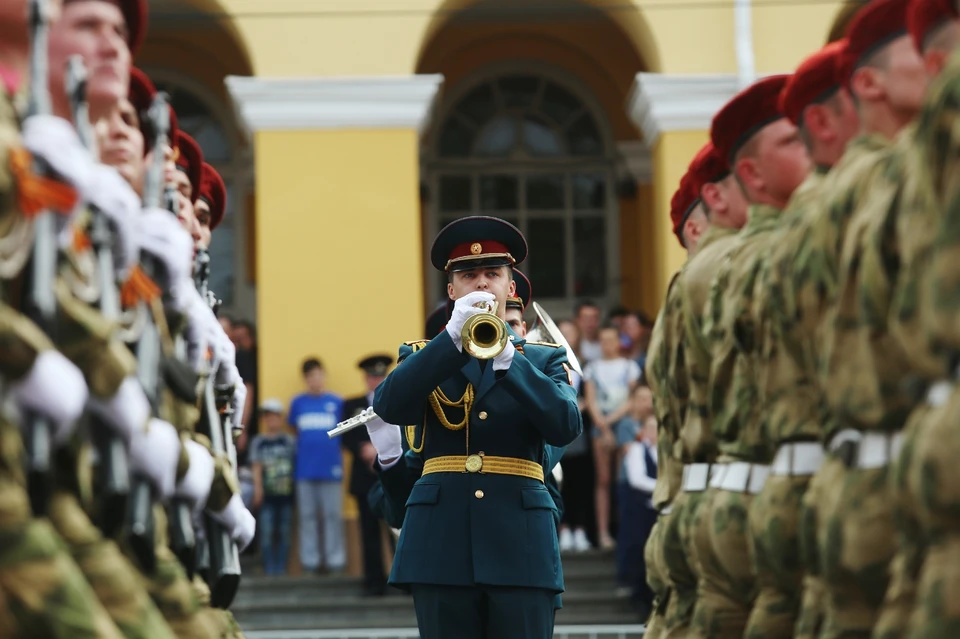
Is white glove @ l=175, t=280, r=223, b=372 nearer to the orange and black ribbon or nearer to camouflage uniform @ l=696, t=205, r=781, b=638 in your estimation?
the orange and black ribbon

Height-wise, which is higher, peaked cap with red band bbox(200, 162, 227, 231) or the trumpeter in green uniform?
peaked cap with red band bbox(200, 162, 227, 231)

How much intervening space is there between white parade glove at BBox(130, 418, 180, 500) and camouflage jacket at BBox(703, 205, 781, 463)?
1653mm

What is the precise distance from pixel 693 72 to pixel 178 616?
35.2ft

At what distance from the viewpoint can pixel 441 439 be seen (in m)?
6.14

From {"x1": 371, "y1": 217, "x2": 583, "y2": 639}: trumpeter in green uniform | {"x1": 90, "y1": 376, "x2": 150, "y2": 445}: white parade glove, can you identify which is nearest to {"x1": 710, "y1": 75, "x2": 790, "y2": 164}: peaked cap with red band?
{"x1": 371, "y1": 217, "x2": 583, "y2": 639}: trumpeter in green uniform

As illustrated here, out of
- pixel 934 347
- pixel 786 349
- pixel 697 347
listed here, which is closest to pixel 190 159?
pixel 697 347

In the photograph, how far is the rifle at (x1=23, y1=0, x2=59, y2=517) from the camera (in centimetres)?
365

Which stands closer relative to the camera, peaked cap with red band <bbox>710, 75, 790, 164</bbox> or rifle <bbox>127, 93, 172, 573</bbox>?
rifle <bbox>127, 93, 172, 573</bbox>

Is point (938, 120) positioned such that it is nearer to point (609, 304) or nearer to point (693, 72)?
point (693, 72)

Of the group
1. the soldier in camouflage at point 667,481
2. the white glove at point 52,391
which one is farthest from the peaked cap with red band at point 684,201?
the white glove at point 52,391

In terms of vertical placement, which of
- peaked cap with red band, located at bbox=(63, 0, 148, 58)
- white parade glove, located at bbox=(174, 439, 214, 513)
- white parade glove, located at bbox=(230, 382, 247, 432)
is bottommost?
white parade glove, located at bbox=(174, 439, 214, 513)

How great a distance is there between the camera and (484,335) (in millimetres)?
5750

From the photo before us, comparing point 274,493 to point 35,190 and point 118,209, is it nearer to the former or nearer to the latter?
point 118,209

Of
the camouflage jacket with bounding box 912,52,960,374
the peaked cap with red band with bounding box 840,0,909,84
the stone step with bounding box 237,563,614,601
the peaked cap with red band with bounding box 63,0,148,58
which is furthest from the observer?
the stone step with bounding box 237,563,614,601
